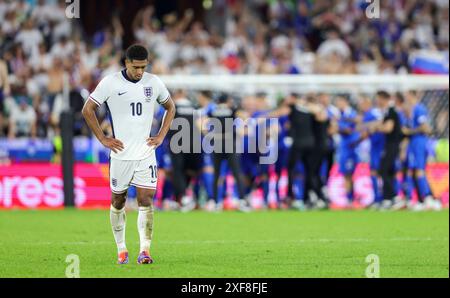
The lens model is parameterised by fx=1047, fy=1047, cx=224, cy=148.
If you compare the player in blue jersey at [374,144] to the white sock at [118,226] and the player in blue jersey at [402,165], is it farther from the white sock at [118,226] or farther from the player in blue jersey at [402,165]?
the white sock at [118,226]

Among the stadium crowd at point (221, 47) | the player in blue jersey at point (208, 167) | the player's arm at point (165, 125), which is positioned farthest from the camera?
the stadium crowd at point (221, 47)

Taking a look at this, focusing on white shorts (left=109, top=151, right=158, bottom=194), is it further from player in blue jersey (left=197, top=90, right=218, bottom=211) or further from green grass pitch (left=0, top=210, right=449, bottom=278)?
player in blue jersey (left=197, top=90, right=218, bottom=211)

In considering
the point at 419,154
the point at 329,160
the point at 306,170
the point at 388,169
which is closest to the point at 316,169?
the point at 306,170

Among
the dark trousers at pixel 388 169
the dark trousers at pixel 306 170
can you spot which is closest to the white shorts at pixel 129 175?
the dark trousers at pixel 306 170

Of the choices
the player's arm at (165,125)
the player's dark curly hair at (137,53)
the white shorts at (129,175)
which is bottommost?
the white shorts at (129,175)

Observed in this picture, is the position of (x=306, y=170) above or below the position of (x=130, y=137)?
below

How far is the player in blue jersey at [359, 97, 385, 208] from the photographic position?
72.3ft

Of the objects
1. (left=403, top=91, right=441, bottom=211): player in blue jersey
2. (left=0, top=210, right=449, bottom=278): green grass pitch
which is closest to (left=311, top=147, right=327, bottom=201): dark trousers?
(left=0, top=210, right=449, bottom=278): green grass pitch

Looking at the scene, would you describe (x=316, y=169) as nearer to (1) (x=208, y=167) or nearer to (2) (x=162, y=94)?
(1) (x=208, y=167)

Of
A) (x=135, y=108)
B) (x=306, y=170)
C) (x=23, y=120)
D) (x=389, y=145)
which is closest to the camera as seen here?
(x=135, y=108)

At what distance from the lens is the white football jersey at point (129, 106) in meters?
11.8

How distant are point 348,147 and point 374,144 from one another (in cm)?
61

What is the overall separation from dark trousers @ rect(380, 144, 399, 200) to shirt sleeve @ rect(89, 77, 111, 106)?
10.9 metres

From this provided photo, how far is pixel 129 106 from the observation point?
11.8 meters
